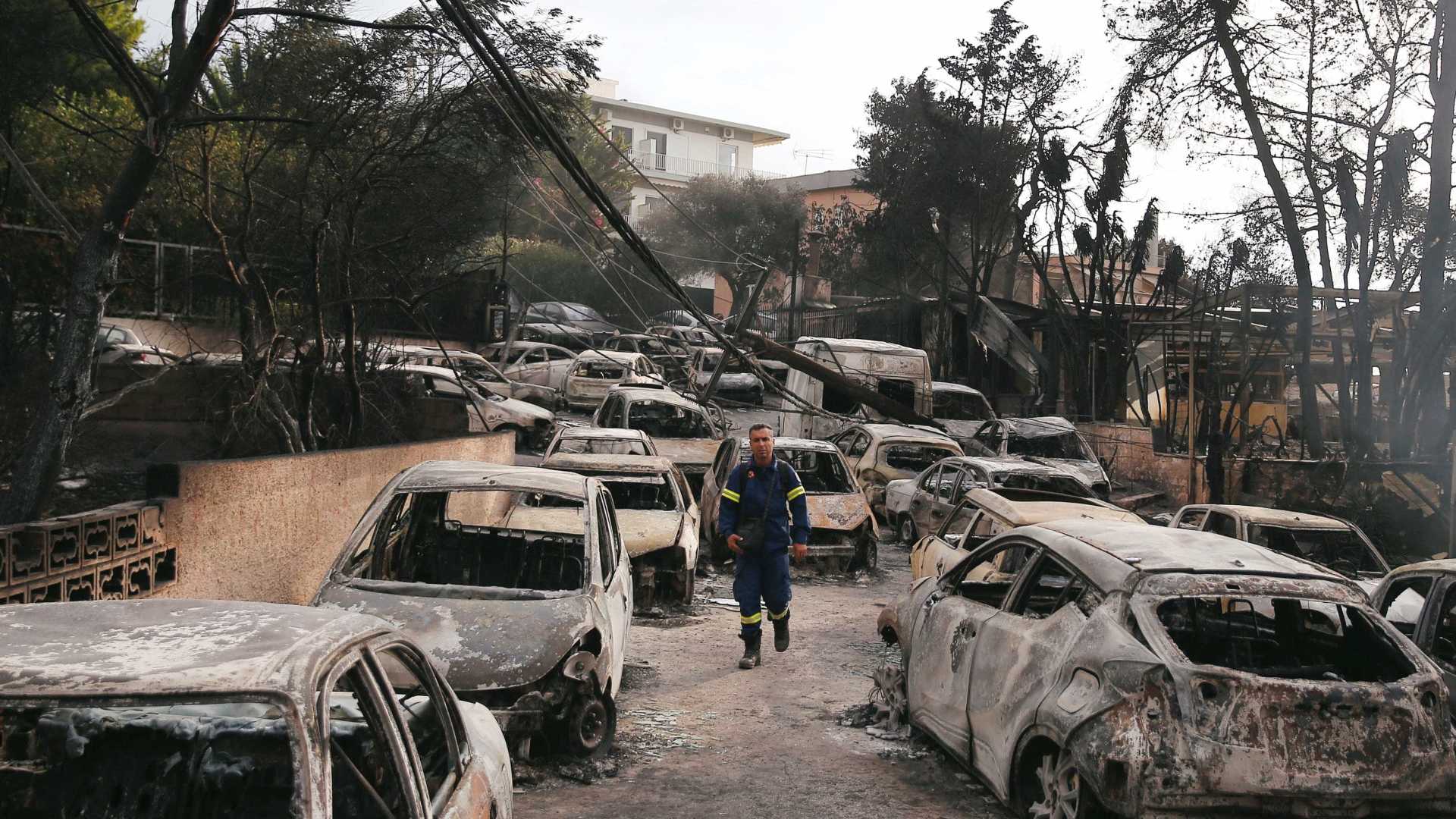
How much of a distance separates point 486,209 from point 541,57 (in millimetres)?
8183

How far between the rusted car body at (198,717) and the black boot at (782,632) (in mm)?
5821

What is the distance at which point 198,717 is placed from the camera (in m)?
3.32

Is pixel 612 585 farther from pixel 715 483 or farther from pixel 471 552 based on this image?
pixel 715 483

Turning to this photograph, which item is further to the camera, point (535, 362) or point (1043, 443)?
point (535, 362)

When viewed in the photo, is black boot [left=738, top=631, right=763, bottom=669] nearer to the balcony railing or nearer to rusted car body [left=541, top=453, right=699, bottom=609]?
rusted car body [left=541, top=453, right=699, bottom=609]

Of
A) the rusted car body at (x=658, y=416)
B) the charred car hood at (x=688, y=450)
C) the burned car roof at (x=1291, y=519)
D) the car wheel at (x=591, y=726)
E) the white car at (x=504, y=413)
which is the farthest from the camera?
the white car at (x=504, y=413)

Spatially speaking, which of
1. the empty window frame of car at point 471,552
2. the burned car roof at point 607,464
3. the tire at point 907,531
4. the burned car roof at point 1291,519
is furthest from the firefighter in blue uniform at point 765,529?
the tire at point 907,531

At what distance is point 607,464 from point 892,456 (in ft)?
23.2

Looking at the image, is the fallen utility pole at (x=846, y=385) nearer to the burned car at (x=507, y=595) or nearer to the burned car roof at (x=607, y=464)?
the burned car roof at (x=607, y=464)

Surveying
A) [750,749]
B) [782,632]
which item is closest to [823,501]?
[782,632]

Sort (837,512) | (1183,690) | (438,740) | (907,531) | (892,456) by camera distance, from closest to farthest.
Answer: (438,740)
(1183,690)
(837,512)
(907,531)
(892,456)

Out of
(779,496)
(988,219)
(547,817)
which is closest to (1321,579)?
(547,817)

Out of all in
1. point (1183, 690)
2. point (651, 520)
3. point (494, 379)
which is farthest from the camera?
point (494, 379)

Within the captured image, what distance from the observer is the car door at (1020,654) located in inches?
214
